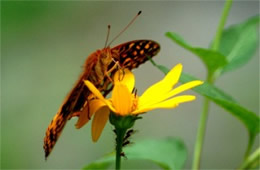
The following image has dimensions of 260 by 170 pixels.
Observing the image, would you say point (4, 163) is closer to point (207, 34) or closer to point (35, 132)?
point (35, 132)

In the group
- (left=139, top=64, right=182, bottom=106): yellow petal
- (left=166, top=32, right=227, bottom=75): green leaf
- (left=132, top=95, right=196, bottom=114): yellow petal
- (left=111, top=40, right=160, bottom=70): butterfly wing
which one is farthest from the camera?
(left=166, top=32, right=227, bottom=75): green leaf

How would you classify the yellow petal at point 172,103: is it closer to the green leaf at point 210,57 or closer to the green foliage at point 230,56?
the green foliage at point 230,56

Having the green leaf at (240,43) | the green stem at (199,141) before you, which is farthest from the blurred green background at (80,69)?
the green stem at (199,141)

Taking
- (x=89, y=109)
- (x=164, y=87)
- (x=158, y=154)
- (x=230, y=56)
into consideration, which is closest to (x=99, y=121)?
(x=89, y=109)

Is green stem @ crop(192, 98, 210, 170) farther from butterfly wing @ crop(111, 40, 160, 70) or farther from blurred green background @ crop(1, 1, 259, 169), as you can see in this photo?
blurred green background @ crop(1, 1, 259, 169)

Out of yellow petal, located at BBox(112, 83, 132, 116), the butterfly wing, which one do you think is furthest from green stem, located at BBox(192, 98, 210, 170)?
yellow petal, located at BBox(112, 83, 132, 116)

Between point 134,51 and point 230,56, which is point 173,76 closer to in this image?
point 134,51

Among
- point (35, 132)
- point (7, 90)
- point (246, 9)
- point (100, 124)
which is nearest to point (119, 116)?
point (100, 124)
